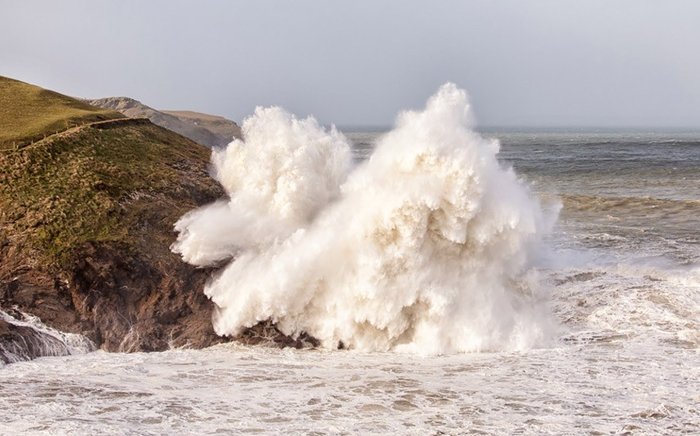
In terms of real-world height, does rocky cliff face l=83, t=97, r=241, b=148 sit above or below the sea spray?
above

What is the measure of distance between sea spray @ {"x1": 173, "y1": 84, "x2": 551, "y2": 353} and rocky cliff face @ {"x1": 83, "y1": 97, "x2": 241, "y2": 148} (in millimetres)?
28819

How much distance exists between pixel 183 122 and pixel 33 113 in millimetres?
43099

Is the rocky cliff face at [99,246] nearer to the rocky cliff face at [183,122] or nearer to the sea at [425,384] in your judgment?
the sea at [425,384]

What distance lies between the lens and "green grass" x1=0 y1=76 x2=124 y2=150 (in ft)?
49.2

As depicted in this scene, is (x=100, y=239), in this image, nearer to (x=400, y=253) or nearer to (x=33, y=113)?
(x=400, y=253)

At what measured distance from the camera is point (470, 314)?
11.3 metres

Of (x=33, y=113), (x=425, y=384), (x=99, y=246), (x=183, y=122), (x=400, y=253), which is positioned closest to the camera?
(x=425, y=384)

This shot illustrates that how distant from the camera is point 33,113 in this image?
1698cm

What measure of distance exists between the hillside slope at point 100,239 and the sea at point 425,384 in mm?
767

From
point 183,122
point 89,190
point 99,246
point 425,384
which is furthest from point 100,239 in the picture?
point 183,122

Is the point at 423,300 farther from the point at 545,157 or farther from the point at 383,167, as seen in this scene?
the point at 545,157

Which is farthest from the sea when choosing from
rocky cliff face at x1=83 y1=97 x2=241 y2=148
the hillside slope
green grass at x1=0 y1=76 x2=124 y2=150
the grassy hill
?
the grassy hill

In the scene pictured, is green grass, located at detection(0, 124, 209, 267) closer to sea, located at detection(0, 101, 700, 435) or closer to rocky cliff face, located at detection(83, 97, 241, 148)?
sea, located at detection(0, 101, 700, 435)

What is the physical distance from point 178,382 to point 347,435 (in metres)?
2.92
